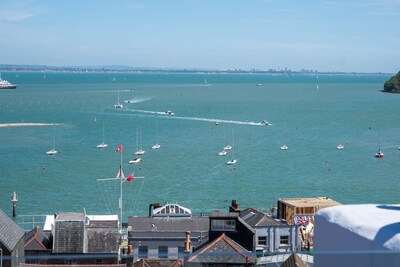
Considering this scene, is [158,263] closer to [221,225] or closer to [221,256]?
[221,225]

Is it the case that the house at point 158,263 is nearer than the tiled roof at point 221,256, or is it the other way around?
the tiled roof at point 221,256

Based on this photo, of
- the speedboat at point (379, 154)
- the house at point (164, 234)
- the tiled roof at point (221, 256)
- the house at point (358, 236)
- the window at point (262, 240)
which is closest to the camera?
the house at point (358, 236)

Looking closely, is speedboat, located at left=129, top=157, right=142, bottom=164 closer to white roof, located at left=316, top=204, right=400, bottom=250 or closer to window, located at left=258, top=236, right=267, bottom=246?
window, located at left=258, top=236, right=267, bottom=246

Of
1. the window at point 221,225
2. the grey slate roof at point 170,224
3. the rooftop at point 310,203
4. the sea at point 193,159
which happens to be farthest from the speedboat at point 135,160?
the window at point 221,225

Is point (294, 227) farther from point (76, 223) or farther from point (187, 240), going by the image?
point (76, 223)

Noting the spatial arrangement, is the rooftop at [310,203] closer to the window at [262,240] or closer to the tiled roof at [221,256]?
the window at [262,240]

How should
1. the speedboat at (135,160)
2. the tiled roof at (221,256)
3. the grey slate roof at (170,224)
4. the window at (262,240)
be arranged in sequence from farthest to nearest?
1. the speedboat at (135,160)
2. the window at (262,240)
3. the grey slate roof at (170,224)
4. the tiled roof at (221,256)
